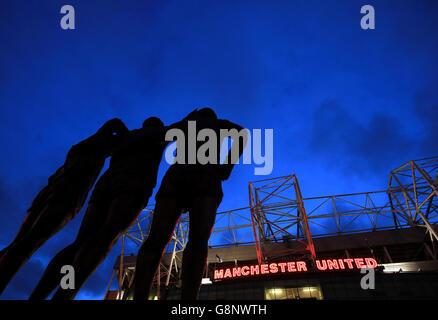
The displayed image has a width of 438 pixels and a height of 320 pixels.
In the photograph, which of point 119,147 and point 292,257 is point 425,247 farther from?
point 119,147

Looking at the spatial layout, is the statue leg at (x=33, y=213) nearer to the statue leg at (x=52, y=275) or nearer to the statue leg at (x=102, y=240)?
the statue leg at (x=52, y=275)

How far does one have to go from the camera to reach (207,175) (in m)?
2.45

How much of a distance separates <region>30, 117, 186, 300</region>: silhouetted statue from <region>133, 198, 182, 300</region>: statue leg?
0.31m

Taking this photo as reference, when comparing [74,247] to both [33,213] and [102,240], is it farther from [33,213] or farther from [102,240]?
[33,213]

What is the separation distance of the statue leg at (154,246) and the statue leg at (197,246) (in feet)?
0.71

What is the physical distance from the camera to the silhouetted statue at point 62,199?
2.25 metres

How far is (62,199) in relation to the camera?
2549 millimetres

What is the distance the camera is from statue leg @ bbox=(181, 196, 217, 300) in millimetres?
2025

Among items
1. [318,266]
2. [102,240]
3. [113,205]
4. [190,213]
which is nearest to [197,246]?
[190,213]

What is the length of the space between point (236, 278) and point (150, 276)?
22395mm

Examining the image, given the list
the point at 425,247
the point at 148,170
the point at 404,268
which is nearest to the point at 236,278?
the point at 404,268

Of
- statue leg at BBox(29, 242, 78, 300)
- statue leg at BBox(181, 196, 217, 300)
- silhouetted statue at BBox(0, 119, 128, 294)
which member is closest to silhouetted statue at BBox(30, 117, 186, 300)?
statue leg at BBox(29, 242, 78, 300)

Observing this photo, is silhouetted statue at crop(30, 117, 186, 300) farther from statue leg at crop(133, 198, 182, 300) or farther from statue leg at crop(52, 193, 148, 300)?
statue leg at crop(133, 198, 182, 300)
